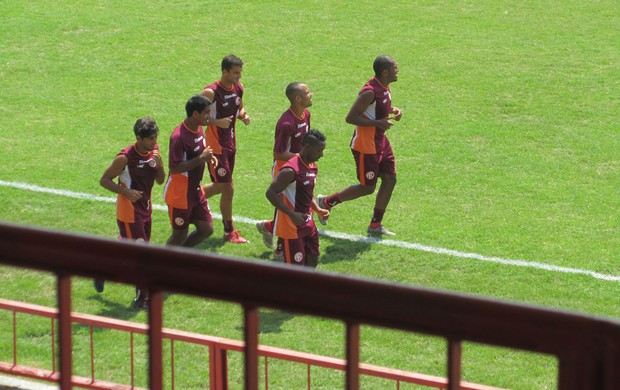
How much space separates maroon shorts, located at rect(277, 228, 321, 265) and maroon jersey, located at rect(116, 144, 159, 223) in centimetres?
107

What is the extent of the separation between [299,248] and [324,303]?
6.66 m

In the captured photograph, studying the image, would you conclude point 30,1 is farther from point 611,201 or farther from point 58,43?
point 611,201

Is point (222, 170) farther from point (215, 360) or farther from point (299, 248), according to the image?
point (215, 360)

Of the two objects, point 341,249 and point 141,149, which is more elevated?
point 141,149

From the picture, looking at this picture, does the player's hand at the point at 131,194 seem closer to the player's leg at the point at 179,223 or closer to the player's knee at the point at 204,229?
the player's leg at the point at 179,223

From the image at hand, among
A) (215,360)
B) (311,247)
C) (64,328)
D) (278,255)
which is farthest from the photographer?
(278,255)

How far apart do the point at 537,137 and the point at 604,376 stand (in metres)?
11.6

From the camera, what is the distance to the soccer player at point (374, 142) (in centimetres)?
1038

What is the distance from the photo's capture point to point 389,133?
13.4 metres

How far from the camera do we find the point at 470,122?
543 inches

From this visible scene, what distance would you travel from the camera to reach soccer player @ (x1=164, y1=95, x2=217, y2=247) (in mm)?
9117

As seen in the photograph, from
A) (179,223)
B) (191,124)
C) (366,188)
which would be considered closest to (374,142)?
(366,188)

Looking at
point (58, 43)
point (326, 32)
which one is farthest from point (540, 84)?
point (58, 43)

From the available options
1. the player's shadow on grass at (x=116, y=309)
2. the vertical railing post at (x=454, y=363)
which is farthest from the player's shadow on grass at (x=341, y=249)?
the vertical railing post at (x=454, y=363)
